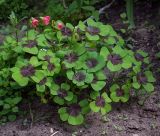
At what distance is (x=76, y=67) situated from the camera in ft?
7.80

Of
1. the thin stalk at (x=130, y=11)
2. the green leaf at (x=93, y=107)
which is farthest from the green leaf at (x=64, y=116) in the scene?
the thin stalk at (x=130, y=11)

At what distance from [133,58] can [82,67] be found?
1.13 ft

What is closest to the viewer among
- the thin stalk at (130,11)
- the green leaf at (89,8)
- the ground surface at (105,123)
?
the ground surface at (105,123)

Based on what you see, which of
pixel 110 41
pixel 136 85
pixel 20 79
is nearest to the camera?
pixel 20 79

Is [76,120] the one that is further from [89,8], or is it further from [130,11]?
[89,8]

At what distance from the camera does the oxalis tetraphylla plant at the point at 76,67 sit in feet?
7.73

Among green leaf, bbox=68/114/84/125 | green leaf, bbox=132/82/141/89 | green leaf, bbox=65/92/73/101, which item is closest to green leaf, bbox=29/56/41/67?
green leaf, bbox=65/92/73/101

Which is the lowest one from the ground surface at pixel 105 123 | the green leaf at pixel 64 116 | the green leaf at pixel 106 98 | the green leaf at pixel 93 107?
the ground surface at pixel 105 123

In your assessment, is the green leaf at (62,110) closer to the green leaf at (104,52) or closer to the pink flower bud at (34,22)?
the green leaf at (104,52)

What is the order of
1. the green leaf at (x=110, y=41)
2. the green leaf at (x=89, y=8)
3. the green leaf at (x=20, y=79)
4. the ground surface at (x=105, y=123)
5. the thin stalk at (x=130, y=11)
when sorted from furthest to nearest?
the green leaf at (x=89, y=8) < the thin stalk at (x=130, y=11) < the green leaf at (x=110, y=41) < the ground surface at (x=105, y=123) < the green leaf at (x=20, y=79)

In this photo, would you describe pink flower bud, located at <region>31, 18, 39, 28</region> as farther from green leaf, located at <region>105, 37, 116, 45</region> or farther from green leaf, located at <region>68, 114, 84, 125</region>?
green leaf, located at <region>68, 114, 84, 125</region>

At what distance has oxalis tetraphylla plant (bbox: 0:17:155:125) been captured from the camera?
2357 millimetres

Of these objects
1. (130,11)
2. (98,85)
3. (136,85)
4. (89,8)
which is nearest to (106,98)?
(98,85)

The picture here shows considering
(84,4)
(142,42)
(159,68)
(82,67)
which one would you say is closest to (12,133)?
(82,67)
